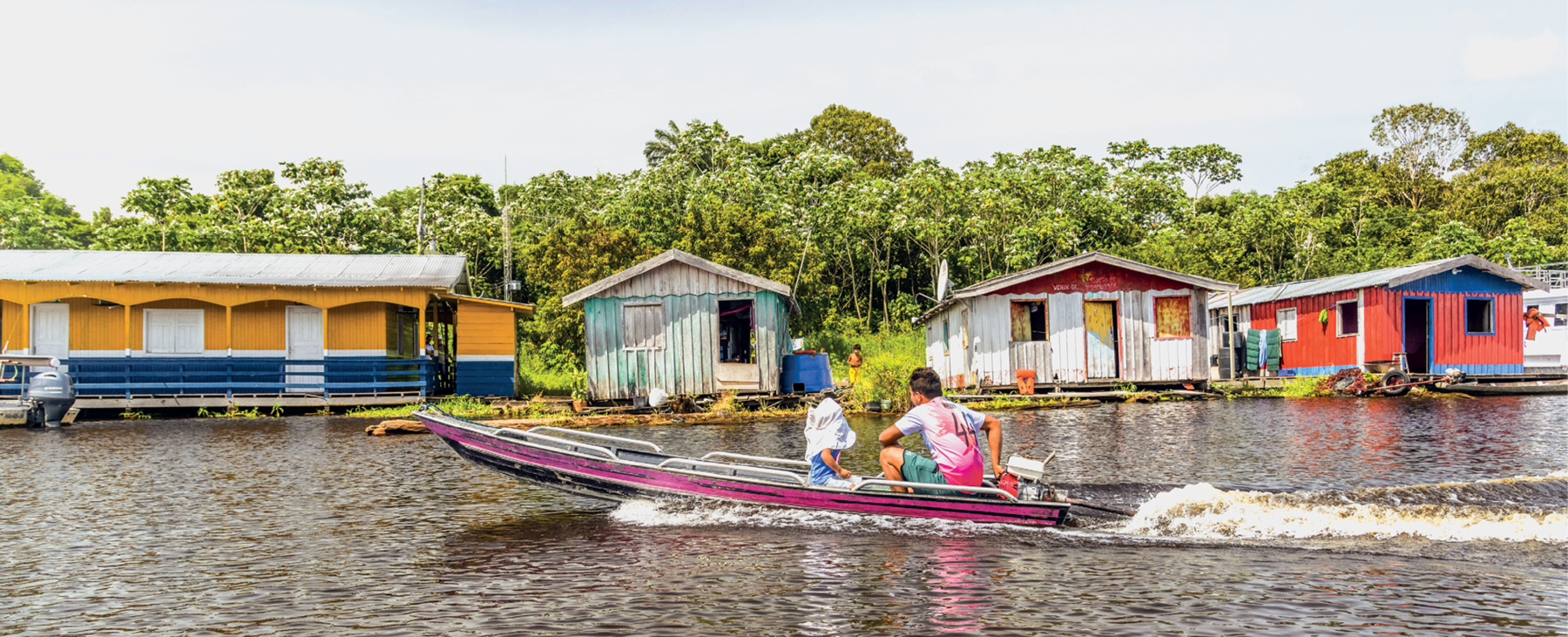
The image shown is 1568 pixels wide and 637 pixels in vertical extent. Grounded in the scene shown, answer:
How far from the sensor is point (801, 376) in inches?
952

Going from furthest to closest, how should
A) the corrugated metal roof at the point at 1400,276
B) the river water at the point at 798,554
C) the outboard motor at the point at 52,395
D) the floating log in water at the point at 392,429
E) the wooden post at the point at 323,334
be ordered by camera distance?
the wooden post at the point at 323,334 → the corrugated metal roof at the point at 1400,276 → the outboard motor at the point at 52,395 → the floating log in water at the point at 392,429 → the river water at the point at 798,554

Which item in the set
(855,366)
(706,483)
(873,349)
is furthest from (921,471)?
(873,349)

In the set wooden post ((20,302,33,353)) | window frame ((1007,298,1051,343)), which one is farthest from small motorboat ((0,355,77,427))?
window frame ((1007,298,1051,343))

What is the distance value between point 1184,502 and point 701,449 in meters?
8.10

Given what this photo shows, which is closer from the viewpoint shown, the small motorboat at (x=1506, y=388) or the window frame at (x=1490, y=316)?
the small motorboat at (x=1506, y=388)

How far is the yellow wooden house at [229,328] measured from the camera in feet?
81.1

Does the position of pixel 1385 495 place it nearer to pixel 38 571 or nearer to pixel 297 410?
pixel 38 571

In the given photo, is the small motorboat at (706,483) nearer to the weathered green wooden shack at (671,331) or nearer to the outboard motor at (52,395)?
the weathered green wooden shack at (671,331)

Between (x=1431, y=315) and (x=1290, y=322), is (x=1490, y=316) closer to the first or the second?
(x=1431, y=315)

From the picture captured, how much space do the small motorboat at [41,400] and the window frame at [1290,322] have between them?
103 ft

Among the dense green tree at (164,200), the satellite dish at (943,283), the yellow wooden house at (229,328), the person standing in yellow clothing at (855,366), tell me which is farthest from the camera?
the dense green tree at (164,200)

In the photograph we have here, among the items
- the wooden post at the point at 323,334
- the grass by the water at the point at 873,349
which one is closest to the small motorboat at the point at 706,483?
the grass by the water at the point at 873,349

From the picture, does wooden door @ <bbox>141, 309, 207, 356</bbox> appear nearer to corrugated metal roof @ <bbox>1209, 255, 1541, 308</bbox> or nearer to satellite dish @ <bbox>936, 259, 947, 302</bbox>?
satellite dish @ <bbox>936, 259, 947, 302</bbox>

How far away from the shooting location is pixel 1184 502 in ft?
30.4
